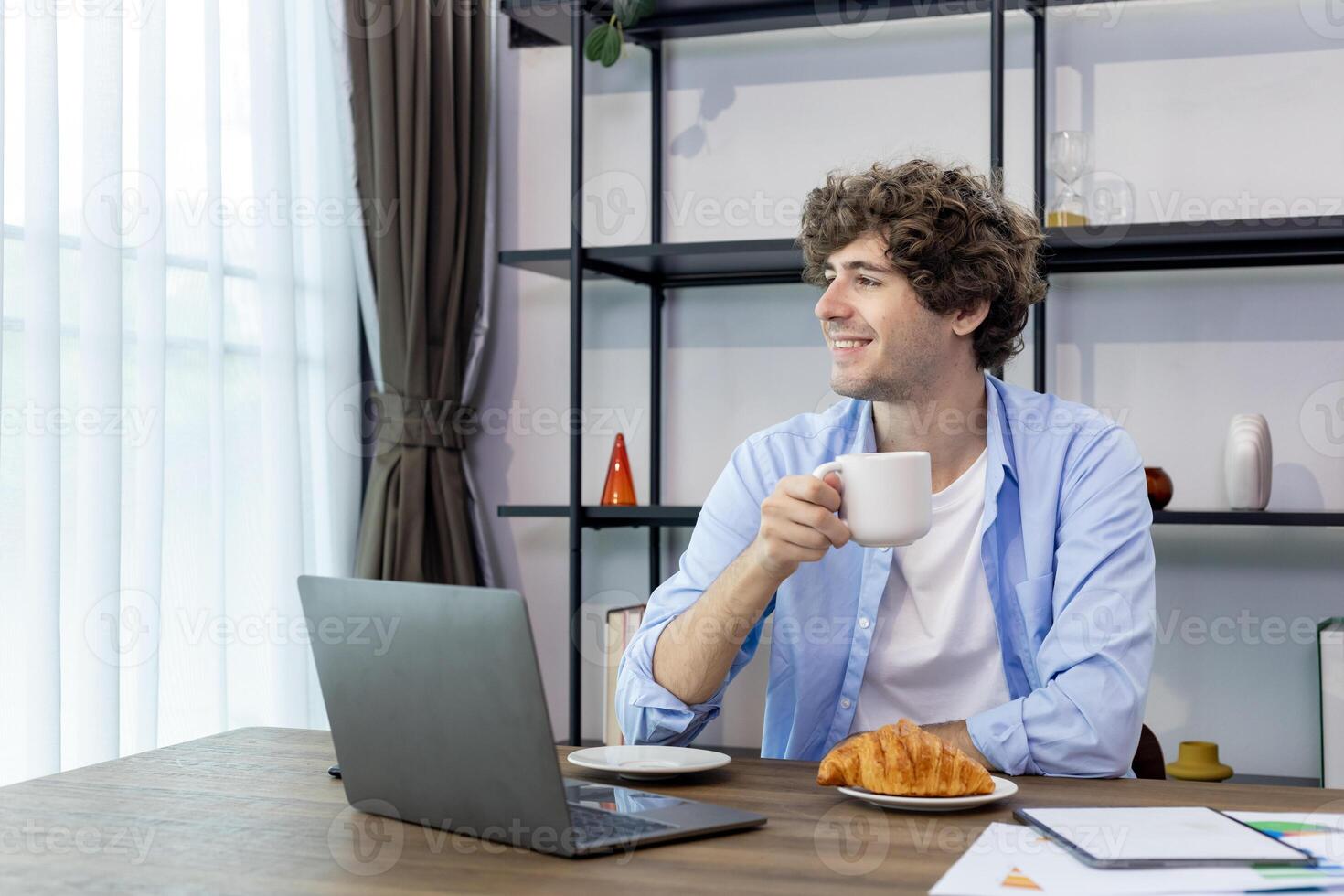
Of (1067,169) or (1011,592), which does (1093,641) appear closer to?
(1011,592)

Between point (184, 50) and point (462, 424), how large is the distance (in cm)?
103

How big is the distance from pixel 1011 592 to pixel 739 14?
1.64 meters

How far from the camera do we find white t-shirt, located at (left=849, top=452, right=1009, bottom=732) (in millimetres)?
1624

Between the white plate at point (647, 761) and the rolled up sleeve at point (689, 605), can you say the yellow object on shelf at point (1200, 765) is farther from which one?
the white plate at point (647, 761)

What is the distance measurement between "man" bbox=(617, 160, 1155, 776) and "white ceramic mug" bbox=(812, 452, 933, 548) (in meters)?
0.05

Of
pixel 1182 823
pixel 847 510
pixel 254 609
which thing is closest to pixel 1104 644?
pixel 847 510

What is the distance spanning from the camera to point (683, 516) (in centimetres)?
→ 266

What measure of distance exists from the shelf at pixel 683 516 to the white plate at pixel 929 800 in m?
1.45

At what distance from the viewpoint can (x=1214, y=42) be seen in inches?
103

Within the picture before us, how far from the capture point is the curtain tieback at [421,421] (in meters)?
2.79

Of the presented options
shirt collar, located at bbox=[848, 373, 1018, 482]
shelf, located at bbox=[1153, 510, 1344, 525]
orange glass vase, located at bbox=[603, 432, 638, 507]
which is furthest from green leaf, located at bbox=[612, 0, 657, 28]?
shelf, located at bbox=[1153, 510, 1344, 525]

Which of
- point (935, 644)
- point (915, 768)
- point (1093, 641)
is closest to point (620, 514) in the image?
point (935, 644)

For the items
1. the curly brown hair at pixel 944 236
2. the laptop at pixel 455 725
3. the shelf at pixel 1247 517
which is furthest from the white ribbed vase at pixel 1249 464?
the laptop at pixel 455 725

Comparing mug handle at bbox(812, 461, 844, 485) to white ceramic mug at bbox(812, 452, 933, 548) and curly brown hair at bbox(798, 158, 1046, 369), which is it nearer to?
white ceramic mug at bbox(812, 452, 933, 548)
